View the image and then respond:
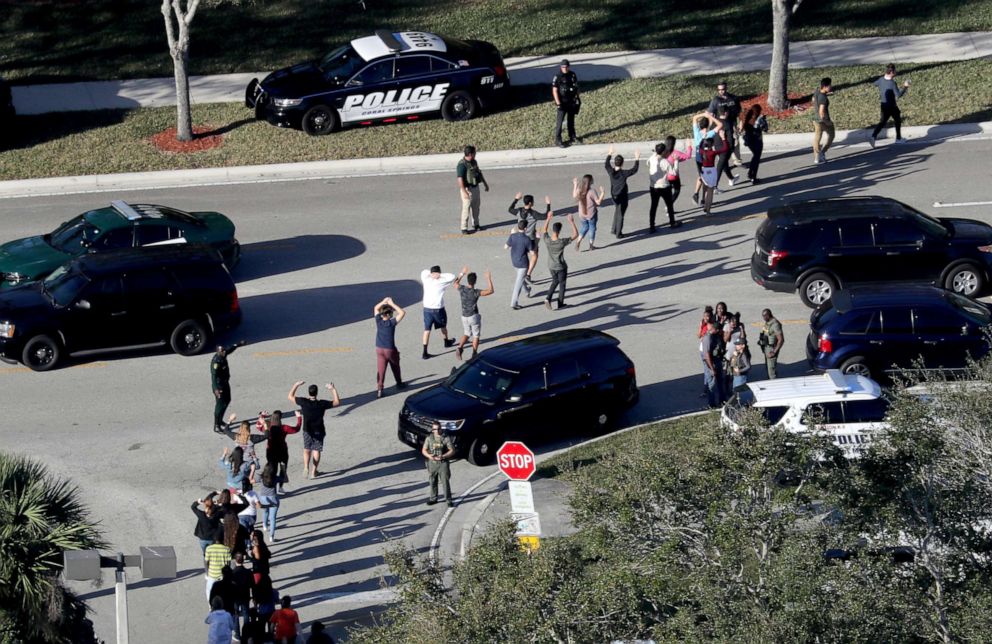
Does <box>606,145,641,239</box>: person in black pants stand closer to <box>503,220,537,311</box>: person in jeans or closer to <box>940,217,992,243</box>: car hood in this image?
<box>503,220,537,311</box>: person in jeans

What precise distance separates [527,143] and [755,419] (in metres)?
19.0

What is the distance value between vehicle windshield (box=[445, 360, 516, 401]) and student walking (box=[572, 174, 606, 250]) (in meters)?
5.66

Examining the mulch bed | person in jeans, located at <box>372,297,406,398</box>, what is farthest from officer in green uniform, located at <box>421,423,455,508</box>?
the mulch bed

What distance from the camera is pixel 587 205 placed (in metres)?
24.5

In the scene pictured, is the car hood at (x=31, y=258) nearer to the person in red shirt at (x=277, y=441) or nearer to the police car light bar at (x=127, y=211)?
the police car light bar at (x=127, y=211)

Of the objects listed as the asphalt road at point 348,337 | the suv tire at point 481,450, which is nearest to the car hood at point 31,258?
the asphalt road at point 348,337

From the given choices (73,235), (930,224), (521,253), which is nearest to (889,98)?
(930,224)

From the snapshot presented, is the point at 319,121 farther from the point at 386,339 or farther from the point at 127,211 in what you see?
the point at 386,339

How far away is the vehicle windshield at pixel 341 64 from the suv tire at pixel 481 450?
13607mm

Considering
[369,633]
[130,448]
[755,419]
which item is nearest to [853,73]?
[130,448]

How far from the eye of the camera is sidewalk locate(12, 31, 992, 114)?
3278cm

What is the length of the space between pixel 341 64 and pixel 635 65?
292 inches

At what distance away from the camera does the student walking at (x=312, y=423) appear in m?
18.2

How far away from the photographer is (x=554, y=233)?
22578mm
